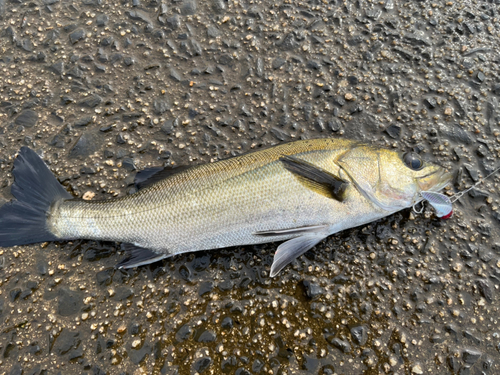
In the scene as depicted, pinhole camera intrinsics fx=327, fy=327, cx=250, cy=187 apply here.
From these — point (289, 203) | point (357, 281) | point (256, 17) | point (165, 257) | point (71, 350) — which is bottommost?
point (357, 281)

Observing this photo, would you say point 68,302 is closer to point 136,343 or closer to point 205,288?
point 136,343

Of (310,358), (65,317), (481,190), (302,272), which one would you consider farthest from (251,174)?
(481,190)

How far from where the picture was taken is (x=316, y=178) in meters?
3.05

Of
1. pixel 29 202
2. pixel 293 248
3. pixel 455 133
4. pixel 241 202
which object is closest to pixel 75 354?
pixel 29 202

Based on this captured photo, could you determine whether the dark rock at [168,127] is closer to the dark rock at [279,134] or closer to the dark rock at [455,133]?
the dark rock at [279,134]

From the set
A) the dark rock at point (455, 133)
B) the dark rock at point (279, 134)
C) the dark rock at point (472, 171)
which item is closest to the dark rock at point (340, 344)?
the dark rock at point (279, 134)

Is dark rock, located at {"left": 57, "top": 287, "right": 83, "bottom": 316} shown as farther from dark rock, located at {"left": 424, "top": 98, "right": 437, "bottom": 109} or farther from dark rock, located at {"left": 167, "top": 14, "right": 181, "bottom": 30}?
dark rock, located at {"left": 424, "top": 98, "right": 437, "bottom": 109}

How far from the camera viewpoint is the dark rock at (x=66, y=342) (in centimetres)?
299

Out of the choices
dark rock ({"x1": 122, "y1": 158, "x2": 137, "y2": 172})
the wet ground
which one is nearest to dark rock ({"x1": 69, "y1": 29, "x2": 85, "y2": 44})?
the wet ground

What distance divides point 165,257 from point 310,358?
5.30ft

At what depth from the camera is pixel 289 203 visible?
3008 mm

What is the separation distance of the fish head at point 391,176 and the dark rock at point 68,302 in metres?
2.84

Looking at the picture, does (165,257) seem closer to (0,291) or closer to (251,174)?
(251,174)

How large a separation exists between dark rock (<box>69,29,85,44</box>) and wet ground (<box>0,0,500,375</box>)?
5 centimetres
